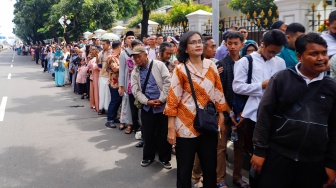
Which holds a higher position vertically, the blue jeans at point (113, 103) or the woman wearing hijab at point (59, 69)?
the woman wearing hijab at point (59, 69)

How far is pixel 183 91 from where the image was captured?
3328 millimetres

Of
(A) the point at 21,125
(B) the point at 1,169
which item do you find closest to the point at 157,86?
(B) the point at 1,169

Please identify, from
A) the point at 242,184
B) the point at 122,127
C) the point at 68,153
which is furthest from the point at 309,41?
the point at 122,127

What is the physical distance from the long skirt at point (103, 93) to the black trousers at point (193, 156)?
490 centimetres

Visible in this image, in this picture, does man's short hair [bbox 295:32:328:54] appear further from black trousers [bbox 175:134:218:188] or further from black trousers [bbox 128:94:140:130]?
black trousers [bbox 128:94:140:130]

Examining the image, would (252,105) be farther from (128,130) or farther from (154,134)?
(128,130)

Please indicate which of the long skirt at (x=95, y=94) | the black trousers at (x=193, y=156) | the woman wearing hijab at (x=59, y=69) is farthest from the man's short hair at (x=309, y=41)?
the woman wearing hijab at (x=59, y=69)

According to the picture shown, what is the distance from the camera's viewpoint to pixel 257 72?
352cm

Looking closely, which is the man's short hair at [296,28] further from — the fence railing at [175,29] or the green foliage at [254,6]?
the green foliage at [254,6]

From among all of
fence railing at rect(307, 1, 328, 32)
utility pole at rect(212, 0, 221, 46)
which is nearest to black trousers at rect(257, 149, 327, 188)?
utility pole at rect(212, 0, 221, 46)

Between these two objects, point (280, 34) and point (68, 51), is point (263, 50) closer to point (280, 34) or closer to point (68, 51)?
point (280, 34)

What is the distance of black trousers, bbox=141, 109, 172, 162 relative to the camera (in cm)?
483

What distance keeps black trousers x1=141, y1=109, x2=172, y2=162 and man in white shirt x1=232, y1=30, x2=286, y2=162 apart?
4.92ft

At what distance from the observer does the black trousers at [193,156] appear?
3336mm
